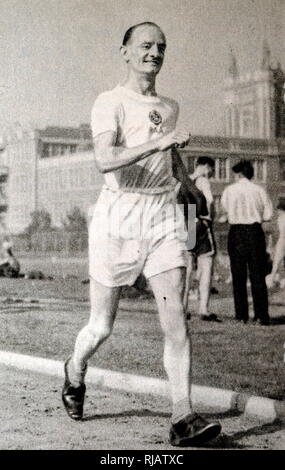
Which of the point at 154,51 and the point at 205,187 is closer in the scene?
the point at 154,51

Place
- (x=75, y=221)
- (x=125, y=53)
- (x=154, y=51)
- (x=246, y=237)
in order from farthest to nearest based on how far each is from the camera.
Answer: (x=246, y=237) → (x=75, y=221) → (x=125, y=53) → (x=154, y=51)

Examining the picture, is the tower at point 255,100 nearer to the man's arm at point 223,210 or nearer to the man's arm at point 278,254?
the man's arm at point 223,210

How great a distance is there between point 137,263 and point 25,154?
0.93 metres

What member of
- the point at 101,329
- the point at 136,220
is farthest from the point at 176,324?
the point at 136,220

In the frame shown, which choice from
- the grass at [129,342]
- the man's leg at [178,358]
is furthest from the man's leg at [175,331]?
the grass at [129,342]

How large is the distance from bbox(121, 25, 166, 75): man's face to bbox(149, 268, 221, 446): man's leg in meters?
0.73

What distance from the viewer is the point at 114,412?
10.6 feet

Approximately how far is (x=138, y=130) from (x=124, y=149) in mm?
158

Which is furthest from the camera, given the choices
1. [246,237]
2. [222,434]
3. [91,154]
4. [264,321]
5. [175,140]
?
[246,237]

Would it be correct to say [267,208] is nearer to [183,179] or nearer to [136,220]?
[183,179]

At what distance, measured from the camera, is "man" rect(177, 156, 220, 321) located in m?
3.74

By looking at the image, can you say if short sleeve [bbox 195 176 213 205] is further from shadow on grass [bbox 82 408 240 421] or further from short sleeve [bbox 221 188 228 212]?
shadow on grass [bbox 82 408 240 421]

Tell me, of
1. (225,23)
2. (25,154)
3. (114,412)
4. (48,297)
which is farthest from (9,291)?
(225,23)

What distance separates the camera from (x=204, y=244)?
12.8 ft
